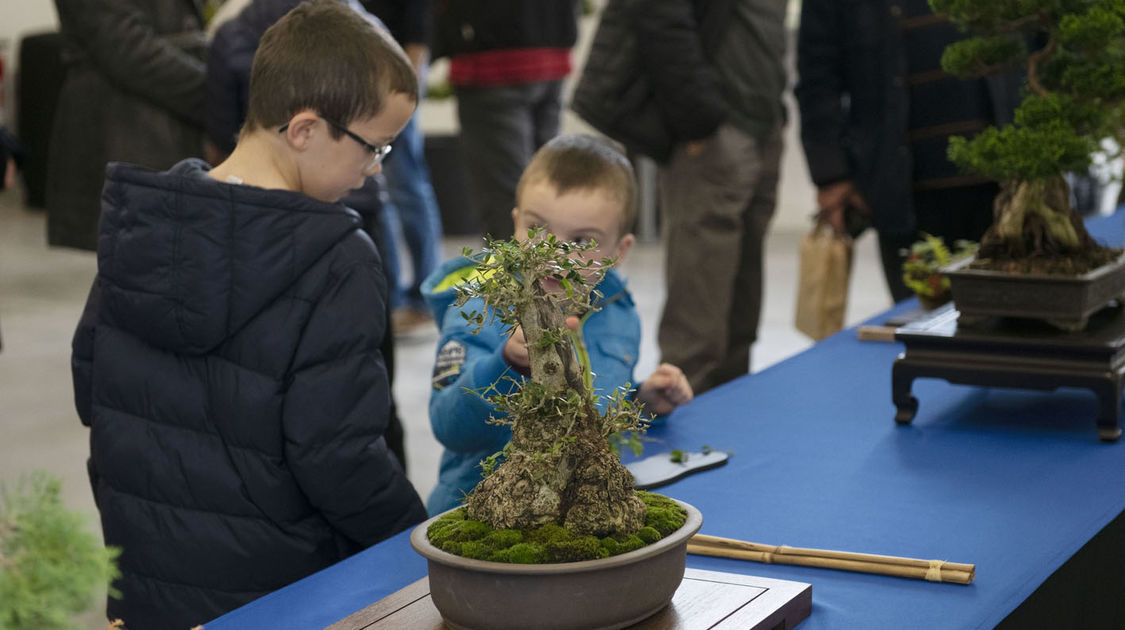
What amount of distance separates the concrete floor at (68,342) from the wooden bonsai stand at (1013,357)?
0.83 m

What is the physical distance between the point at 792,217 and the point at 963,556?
24.6ft

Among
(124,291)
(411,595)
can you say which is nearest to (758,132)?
(124,291)

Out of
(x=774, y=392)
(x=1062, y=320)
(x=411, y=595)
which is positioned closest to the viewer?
(x=411, y=595)

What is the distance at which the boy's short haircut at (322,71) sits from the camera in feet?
5.56

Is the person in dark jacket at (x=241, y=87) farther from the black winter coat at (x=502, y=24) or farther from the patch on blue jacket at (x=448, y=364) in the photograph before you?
the black winter coat at (x=502, y=24)

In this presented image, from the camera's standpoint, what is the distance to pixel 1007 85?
312cm

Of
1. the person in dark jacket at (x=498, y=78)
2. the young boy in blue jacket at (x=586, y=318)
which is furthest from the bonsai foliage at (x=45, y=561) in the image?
the person in dark jacket at (x=498, y=78)

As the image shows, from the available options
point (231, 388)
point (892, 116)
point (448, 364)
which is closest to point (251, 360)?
point (231, 388)

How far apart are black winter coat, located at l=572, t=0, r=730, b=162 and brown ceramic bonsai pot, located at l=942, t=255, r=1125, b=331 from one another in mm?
1430

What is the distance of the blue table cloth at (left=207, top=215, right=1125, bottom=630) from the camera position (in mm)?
1228

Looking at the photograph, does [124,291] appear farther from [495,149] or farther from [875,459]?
[495,149]

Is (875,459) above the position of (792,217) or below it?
above

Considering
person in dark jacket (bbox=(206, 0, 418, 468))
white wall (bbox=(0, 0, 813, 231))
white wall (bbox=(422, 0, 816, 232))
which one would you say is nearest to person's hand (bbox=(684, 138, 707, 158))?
person in dark jacket (bbox=(206, 0, 418, 468))

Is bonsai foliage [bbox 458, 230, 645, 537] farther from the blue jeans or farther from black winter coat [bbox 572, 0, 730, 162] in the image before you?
the blue jeans
